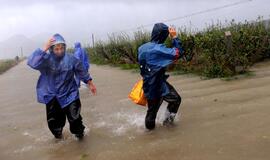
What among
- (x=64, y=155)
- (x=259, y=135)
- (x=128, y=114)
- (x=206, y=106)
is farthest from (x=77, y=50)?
(x=259, y=135)

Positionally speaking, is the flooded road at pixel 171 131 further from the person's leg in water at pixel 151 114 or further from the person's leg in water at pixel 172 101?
the person's leg in water at pixel 172 101

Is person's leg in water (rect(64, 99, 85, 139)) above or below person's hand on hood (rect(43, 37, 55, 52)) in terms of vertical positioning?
below

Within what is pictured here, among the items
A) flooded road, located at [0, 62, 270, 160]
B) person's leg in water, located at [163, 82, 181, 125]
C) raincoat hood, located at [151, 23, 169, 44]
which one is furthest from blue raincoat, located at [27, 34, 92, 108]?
person's leg in water, located at [163, 82, 181, 125]

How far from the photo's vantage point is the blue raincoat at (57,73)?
6648mm

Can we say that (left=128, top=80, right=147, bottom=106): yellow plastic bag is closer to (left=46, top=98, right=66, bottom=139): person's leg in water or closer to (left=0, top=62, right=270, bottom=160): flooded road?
(left=0, top=62, right=270, bottom=160): flooded road

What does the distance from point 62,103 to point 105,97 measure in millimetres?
4565

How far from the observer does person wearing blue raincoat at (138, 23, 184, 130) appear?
21.8ft

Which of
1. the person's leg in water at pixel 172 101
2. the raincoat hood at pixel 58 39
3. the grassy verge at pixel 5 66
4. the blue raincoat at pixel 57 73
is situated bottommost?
the grassy verge at pixel 5 66

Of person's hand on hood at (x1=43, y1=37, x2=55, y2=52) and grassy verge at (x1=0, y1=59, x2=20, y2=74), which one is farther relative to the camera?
grassy verge at (x1=0, y1=59, x2=20, y2=74)

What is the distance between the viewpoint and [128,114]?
8422mm

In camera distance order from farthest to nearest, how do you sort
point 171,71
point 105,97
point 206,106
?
point 171,71 < point 105,97 < point 206,106

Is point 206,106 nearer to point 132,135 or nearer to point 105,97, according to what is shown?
point 132,135

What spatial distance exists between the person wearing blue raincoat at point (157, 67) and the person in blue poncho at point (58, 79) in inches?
39.1

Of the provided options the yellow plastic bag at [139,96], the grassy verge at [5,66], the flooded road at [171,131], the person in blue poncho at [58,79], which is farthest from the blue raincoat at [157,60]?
the grassy verge at [5,66]
